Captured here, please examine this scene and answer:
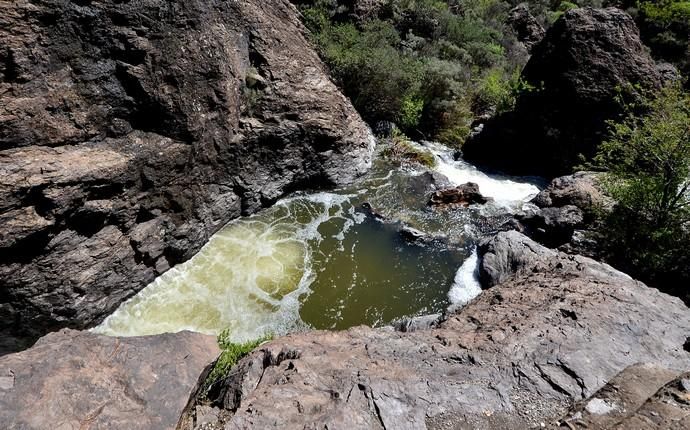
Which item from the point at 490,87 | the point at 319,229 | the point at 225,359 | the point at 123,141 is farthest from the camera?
the point at 490,87

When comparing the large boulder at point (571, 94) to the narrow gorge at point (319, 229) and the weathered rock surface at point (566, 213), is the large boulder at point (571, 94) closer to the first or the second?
the narrow gorge at point (319, 229)

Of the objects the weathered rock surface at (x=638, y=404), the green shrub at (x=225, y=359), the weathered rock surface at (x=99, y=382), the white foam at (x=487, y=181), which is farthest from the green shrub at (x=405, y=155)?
the weathered rock surface at (x=99, y=382)

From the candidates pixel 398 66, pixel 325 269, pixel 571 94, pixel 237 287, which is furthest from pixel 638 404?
pixel 398 66

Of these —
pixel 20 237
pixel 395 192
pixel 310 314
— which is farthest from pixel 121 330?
pixel 395 192

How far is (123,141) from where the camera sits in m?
8.62

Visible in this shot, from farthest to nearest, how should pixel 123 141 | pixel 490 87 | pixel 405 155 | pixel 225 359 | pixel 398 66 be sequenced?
pixel 490 87 → pixel 398 66 → pixel 405 155 → pixel 123 141 → pixel 225 359

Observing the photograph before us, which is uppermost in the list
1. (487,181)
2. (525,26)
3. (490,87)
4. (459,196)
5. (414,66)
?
(525,26)

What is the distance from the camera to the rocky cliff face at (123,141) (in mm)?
7191

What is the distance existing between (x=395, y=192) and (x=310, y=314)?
19.1 ft

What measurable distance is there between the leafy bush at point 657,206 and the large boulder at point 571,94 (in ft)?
14.1

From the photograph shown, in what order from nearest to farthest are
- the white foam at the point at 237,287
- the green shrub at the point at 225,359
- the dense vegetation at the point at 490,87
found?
the green shrub at the point at 225,359, the white foam at the point at 237,287, the dense vegetation at the point at 490,87

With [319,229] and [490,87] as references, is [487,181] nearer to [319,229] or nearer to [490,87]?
Result: [490,87]

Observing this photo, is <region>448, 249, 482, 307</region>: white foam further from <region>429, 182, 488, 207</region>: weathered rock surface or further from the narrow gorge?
<region>429, 182, 488, 207</region>: weathered rock surface

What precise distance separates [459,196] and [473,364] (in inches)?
332
